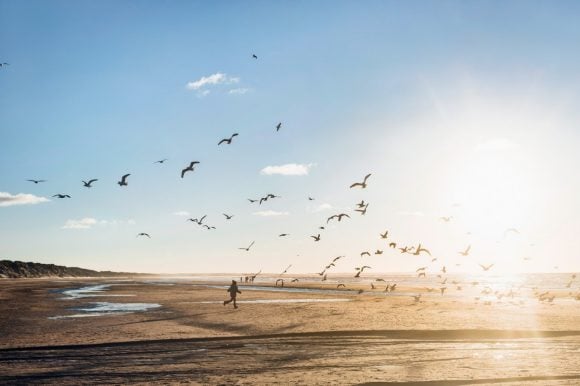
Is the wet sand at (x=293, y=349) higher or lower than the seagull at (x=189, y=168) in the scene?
lower

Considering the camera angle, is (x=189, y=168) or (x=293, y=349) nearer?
(x=293, y=349)

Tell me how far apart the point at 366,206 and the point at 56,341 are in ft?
75.2

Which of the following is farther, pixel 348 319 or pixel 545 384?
pixel 348 319

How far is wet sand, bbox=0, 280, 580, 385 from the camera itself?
1345 centimetres

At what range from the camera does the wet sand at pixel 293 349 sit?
44.1 ft

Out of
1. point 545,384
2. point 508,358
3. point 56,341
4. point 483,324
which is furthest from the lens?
point 483,324

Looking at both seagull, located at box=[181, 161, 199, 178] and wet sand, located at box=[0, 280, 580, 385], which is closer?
wet sand, located at box=[0, 280, 580, 385]

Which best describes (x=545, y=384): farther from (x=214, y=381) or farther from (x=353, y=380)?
(x=214, y=381)

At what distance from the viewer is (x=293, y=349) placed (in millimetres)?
18047

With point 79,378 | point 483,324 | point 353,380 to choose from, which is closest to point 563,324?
point 483,324

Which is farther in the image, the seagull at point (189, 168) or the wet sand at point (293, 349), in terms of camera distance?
the seagull at point (189, 168)

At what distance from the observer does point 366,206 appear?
36.4 m

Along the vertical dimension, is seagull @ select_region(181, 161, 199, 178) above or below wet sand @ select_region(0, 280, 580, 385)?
above

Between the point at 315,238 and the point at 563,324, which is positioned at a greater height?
the point at 315,238
